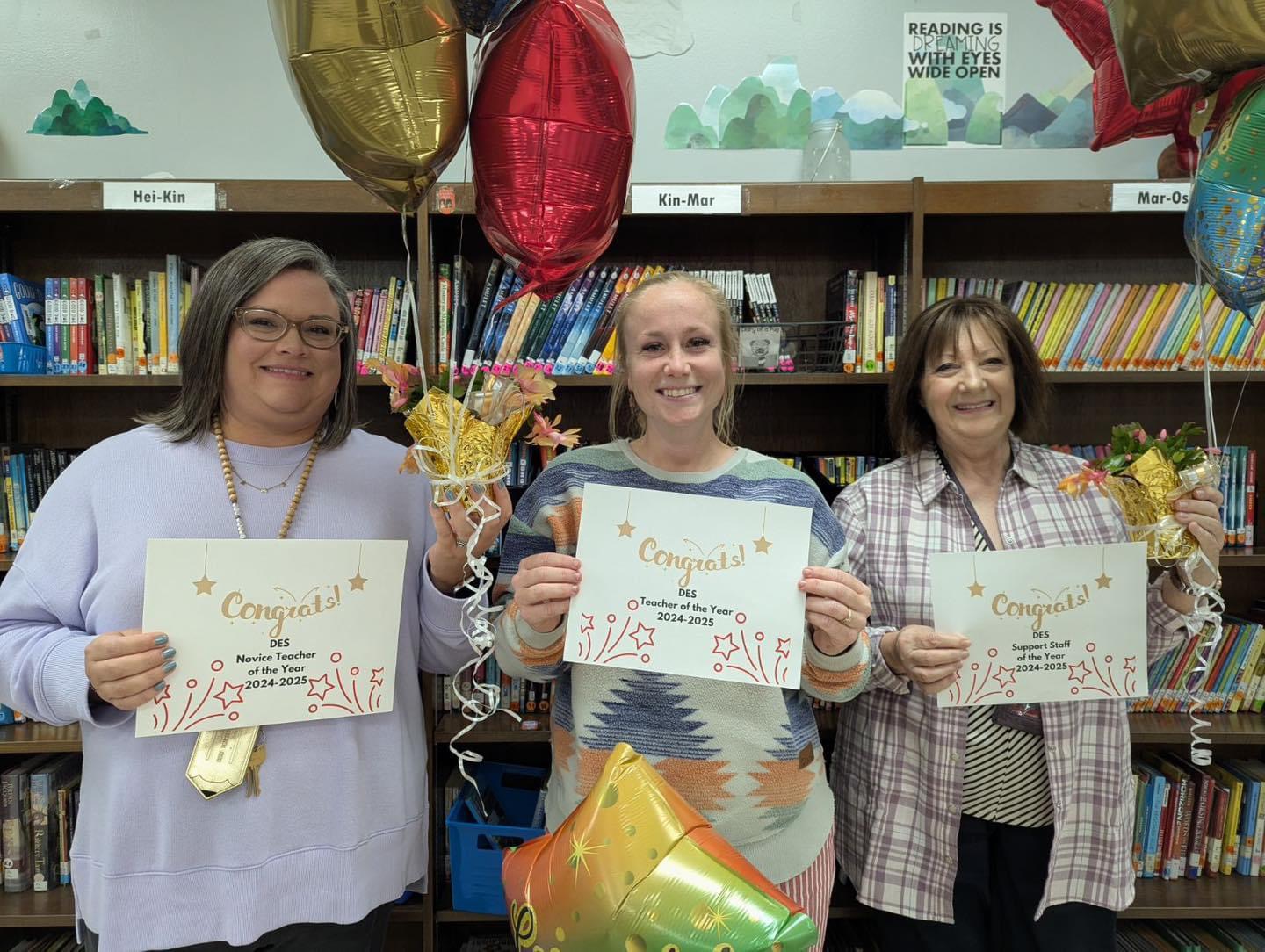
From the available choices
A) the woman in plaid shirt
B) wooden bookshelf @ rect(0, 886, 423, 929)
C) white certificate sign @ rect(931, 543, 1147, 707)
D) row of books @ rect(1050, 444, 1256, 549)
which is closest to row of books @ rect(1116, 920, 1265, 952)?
the woman in plaid shirt

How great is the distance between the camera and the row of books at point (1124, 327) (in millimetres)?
2131

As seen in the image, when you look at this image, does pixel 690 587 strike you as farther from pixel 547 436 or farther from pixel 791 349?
pixel 791 349

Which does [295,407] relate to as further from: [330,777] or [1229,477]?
[1229,477]

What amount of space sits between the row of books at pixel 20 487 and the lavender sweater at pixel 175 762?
1148 mm

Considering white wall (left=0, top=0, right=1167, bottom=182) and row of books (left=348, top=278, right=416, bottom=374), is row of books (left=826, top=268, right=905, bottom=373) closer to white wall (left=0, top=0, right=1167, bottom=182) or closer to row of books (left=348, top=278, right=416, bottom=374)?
white wall (left=0, top=0, right=1167, bottom=182)

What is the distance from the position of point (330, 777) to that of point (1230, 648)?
2.32m

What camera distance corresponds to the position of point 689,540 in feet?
3.77

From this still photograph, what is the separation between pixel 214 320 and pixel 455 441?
0.45m

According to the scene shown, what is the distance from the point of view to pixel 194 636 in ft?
3.60

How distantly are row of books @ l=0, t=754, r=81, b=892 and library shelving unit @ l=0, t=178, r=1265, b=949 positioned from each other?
5 cm

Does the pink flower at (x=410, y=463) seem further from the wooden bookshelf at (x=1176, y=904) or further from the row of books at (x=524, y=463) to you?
the wooden bookshelf at (x=1176, y=904)

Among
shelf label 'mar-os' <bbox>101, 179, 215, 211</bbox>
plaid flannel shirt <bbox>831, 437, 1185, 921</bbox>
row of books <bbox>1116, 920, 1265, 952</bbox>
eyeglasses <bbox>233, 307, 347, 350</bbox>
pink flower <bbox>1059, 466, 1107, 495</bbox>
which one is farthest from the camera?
row of books <bbox>1116, 920, 1265, 952</bbox>

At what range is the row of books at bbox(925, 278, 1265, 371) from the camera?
6.99ft

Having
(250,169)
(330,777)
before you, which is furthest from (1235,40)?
(250,169)
